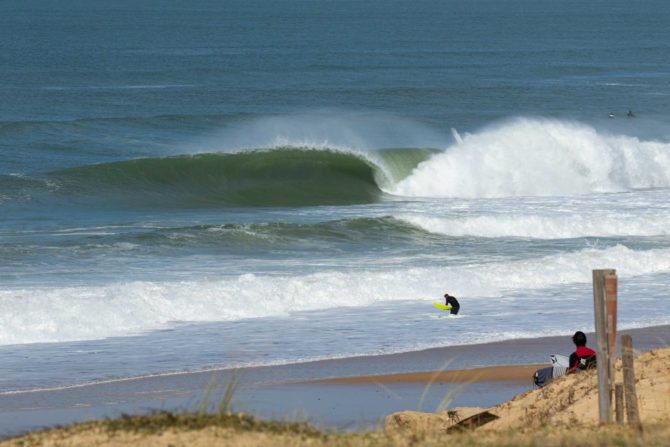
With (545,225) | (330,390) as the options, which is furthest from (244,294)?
(545,225)

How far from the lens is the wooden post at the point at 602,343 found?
847 cm

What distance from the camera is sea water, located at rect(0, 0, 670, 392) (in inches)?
659

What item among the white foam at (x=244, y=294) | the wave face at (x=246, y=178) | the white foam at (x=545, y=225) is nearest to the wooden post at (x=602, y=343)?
the white foam at (x=244, y=294)

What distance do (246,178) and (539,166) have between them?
26.3 feet

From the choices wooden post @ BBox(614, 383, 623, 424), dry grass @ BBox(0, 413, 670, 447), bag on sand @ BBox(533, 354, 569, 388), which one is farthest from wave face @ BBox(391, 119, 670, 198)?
dry grass @ BBox(0, 413, 670, 447)

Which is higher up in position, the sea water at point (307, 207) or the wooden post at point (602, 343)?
the sea water at point (307, 207)

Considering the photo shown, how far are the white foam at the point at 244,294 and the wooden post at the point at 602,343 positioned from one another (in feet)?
29.1

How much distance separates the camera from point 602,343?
8680 mm

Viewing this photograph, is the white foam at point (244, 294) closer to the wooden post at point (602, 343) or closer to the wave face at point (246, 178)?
the wooden post at point (602, 343)

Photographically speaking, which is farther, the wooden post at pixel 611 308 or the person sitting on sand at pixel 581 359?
the person sitting on sand at pixel 581 359

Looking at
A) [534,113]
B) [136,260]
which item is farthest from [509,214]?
[534,113]

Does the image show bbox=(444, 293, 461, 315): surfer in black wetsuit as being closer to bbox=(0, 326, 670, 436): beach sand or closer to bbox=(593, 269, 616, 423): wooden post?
bbox=(0, 326, 670, 436): beach sand

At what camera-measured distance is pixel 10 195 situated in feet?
95.6

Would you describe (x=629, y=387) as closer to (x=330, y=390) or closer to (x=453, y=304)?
(x=330, y=390)
